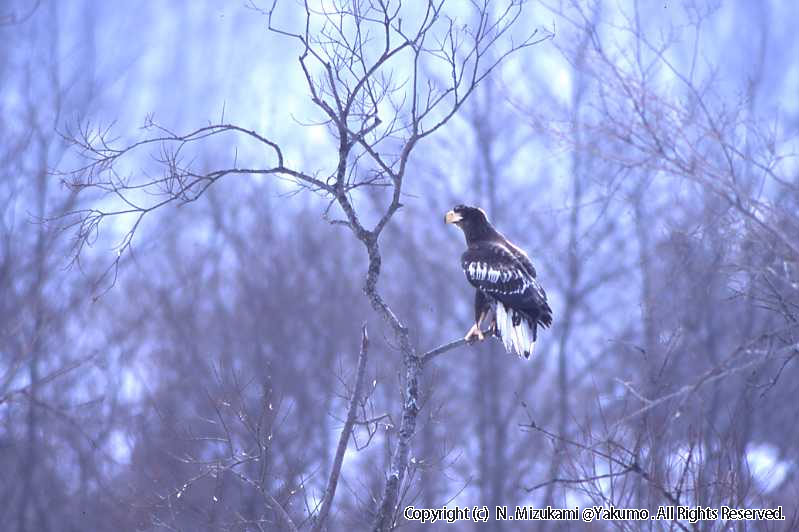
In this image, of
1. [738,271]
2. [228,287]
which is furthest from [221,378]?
[228,287]

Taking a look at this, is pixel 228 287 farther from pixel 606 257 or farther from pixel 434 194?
pixel 606 257

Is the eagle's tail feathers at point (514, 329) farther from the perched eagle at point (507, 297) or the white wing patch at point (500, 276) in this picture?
the white wing patch at point (500, 276)

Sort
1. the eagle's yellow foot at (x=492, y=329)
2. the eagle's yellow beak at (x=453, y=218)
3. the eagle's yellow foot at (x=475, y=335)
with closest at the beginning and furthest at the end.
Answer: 1. the eagle's yellow foot at (x=475, y=335)
2. the eagle's yellow foot at (x=492, y=329)
3. the eagle's yellow beak at (x=453, y=218)

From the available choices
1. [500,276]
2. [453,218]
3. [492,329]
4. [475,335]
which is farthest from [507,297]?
[453,218]

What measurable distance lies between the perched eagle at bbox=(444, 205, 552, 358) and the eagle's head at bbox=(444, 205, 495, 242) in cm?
27

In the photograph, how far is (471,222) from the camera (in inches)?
397

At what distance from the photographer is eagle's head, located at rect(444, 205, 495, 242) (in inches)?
392

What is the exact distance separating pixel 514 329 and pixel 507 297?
25cm

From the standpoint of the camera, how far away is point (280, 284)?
87.6 feet

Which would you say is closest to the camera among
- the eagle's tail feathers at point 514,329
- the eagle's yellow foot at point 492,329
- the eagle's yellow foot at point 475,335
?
the eagle's yellow foot at point 475,335

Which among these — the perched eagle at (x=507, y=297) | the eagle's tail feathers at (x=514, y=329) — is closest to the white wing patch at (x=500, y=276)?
the perched eagle at (x=507, y=297)

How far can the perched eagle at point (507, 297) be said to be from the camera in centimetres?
902

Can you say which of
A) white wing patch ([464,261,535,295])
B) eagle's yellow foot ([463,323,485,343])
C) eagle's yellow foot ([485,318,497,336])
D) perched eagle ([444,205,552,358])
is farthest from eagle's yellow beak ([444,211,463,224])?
eagle's yellow foot ([463,323,485,343])

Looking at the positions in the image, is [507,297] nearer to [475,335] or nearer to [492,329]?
[492,329]
